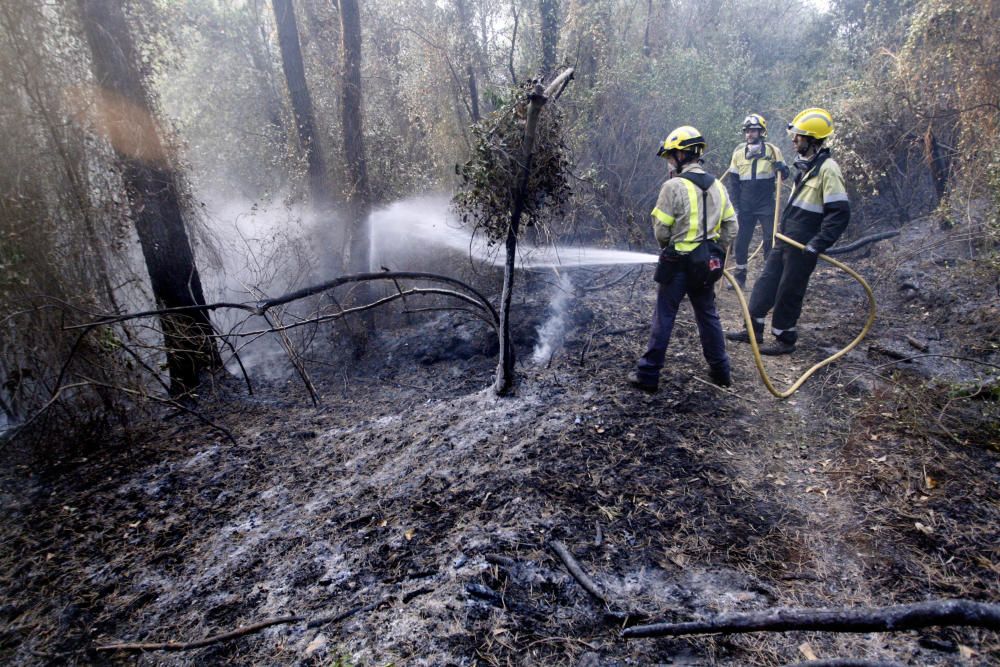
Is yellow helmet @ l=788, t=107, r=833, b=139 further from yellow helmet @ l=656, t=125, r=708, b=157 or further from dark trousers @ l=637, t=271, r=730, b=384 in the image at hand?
dark trousers @ l=637, t=271, r=730, b=384

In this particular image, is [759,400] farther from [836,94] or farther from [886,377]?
[836,94]

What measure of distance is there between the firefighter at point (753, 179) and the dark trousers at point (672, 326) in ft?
10.1

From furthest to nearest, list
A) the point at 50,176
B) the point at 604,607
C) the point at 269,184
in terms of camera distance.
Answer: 1. the point at 269,184
2. the point at 50,176
3. the point at 604,607

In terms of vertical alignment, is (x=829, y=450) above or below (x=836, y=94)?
below

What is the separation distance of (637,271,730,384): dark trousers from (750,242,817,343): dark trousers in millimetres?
1108

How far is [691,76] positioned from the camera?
10.1m

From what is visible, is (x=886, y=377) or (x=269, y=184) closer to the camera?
(x=886, y=377)

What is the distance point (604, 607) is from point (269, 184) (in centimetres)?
1213

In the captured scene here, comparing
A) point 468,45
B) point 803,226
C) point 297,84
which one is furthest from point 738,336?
point 297,84

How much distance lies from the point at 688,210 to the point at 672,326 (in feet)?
3.05

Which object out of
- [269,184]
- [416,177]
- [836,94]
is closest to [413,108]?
[416,177]

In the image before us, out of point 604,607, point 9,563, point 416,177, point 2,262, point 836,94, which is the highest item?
point 836,94

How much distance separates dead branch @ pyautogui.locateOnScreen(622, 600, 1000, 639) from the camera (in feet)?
4.50

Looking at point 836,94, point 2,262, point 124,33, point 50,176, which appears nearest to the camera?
point 2,262
